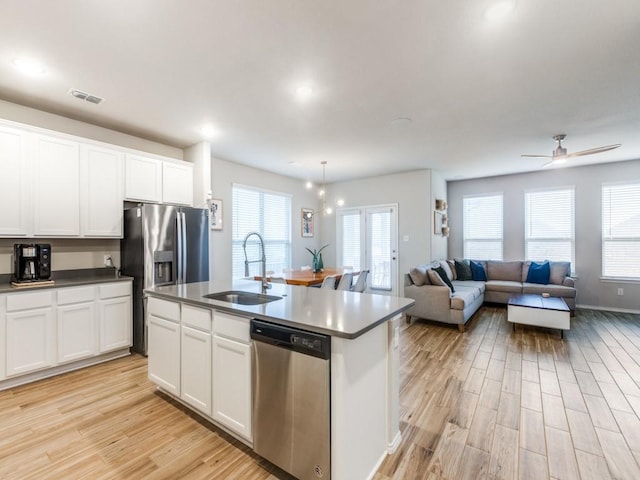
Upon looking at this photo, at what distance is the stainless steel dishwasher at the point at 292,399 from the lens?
1488 mm

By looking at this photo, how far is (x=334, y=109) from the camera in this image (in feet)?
10.6

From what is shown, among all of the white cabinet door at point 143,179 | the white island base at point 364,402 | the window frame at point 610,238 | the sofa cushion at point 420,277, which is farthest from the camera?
the window frame at point 610,238

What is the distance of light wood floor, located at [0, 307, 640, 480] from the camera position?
69.7 inches

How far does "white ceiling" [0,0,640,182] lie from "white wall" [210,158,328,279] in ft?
3.43

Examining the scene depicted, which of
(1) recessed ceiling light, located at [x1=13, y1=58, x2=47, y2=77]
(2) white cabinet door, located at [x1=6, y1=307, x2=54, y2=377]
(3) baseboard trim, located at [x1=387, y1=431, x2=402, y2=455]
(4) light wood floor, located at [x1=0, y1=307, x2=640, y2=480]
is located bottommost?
(4) light wood floor, located at [x1=0, y1=307, x2=640, y2=480]

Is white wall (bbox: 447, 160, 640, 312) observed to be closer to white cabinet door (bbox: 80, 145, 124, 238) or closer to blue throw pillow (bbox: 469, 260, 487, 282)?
blue throw pillow (bbox: 469, 260, 487, 282)

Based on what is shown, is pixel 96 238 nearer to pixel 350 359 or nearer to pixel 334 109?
pixel 334 109

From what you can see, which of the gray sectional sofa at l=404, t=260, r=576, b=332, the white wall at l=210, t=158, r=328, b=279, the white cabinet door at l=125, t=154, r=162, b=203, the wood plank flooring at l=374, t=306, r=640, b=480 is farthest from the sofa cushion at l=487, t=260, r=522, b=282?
the white cabinet door at l=125, t=154, r=162, b=203

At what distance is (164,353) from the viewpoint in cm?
249

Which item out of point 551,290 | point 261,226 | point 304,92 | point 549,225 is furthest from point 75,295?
point 549,225

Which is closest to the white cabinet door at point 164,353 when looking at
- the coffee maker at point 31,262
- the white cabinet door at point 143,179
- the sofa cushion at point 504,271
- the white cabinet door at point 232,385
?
the white cabinet door at point 232,385

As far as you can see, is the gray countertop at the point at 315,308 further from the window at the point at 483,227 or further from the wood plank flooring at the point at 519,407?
the window at the point at 483,227

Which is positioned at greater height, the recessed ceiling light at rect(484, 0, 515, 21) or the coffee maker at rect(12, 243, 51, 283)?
the recessed ceiling light at rect(484, 0, 515, 21)

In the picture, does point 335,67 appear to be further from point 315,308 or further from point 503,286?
point 503,286
